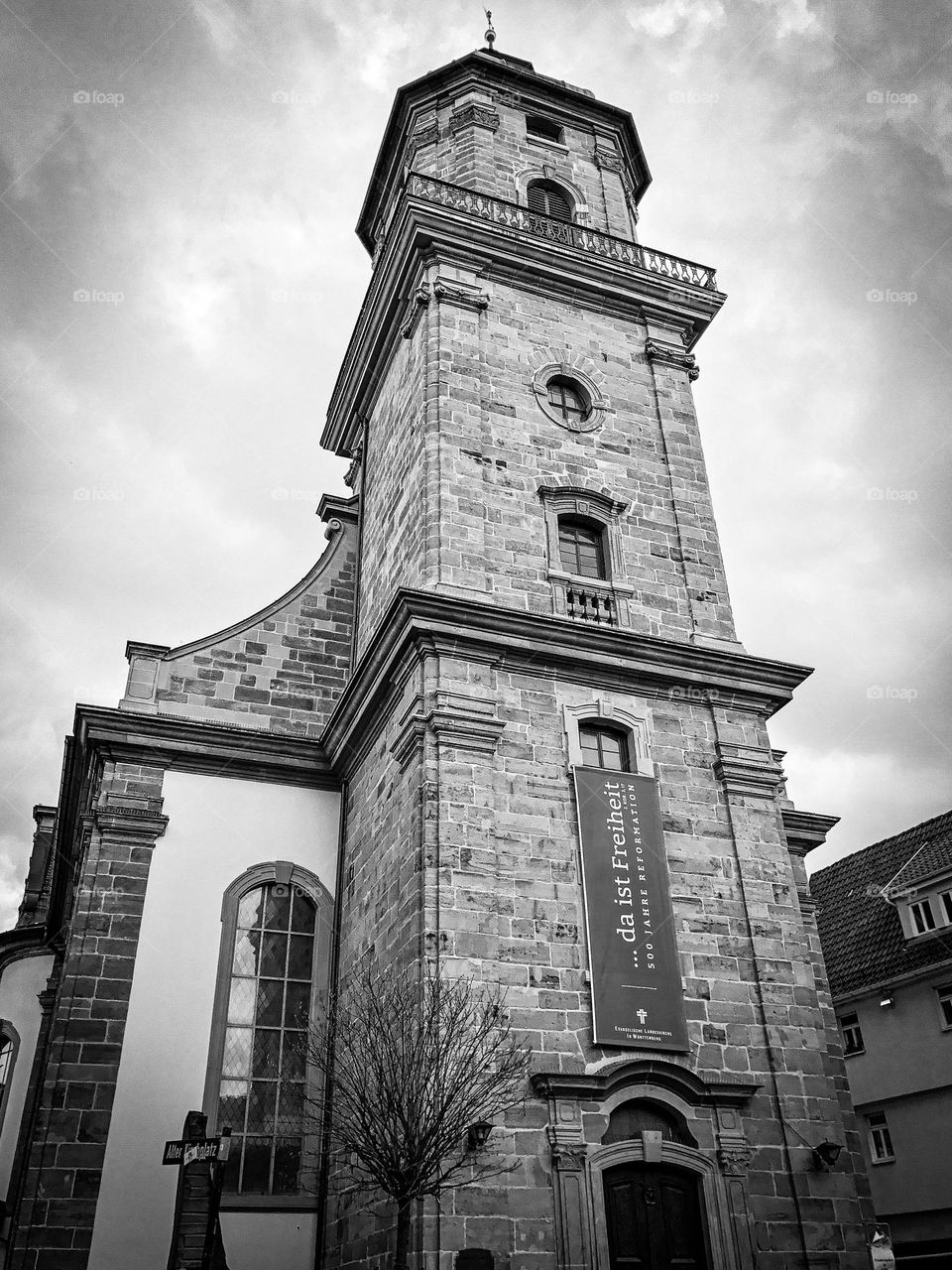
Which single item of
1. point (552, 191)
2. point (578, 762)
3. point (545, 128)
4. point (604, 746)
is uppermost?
point (545, 128)

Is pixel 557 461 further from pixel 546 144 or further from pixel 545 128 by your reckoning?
pixel 545 128

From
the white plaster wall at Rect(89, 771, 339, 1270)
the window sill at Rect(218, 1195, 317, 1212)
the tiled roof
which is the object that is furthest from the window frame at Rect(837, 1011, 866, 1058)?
the window sill at Rect(218, 1195, 317, 1212)

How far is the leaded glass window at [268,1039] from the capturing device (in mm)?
15297

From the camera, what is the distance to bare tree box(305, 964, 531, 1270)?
11.0 m

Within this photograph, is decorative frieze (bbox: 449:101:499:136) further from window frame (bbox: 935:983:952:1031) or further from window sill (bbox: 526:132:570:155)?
window frame (bbox: 935:983:952:1031)

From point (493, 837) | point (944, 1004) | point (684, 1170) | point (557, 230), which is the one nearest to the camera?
point (684, 1170)

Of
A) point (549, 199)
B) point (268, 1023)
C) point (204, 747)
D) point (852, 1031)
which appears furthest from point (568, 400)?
point (852, 1031)

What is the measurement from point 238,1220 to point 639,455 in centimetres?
1329

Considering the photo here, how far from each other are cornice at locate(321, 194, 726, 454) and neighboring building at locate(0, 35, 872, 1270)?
7cm

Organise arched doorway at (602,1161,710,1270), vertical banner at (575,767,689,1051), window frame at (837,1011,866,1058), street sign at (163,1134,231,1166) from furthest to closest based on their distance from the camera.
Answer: window frame at (837,1011,866,1058) → vertical banner at (575,767,689,1051) → arched doorway at (602,1161,710,1270) → street sign at (163,1134,231,1166)

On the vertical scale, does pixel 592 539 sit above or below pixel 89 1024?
above

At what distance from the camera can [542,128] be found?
81.0 ft

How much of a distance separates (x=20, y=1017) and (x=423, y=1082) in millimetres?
12270

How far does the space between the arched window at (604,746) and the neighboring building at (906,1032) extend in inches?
490
